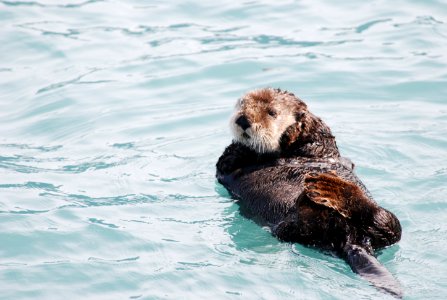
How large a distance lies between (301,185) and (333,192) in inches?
27.3

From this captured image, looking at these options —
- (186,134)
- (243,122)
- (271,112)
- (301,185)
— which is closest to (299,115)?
(271,112)

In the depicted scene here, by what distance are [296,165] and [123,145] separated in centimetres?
197

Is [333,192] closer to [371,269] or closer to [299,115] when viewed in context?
[371,269]

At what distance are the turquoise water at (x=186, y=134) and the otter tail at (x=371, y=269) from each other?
121 mm

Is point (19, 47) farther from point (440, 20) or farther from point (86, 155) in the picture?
point (440, 20)

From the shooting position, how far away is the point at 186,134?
7.38 metres

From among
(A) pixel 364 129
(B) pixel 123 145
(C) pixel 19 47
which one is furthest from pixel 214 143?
(C) pixel 19 47

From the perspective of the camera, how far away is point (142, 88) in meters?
8.44

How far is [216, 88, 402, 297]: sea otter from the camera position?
4.68m

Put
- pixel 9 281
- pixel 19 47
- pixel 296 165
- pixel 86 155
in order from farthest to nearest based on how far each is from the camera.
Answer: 1. pixel 19 47
2. pixel 86 155
3. pixel 296 165
4. pixel 9 281

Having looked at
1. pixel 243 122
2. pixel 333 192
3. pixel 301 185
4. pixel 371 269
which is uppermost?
pixel 243 122

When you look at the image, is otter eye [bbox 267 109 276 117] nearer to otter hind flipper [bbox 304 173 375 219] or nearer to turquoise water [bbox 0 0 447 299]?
turquoise water [bbox 0 0 447 299]

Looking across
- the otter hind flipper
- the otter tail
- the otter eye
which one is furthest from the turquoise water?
the otter eye

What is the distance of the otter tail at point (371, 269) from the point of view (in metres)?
4.34
